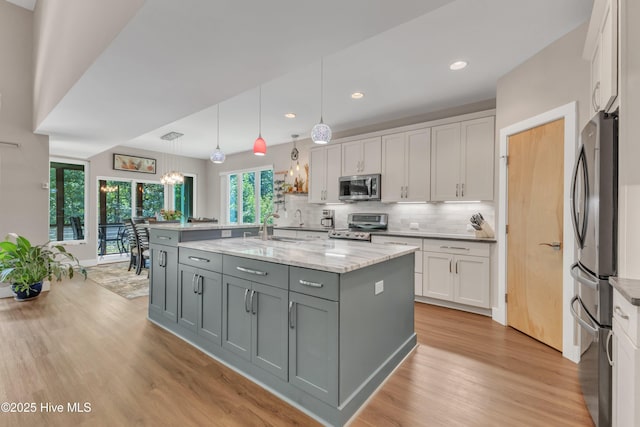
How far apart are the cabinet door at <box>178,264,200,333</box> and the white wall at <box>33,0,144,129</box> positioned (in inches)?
77.7

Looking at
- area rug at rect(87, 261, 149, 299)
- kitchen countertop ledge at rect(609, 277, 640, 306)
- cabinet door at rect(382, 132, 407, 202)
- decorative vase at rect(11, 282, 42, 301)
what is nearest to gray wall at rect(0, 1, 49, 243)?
decorative vase at rect(11, 282, 42, 301)

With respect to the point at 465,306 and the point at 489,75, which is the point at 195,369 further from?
the point at 489,75

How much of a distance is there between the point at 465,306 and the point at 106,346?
3.92 meters

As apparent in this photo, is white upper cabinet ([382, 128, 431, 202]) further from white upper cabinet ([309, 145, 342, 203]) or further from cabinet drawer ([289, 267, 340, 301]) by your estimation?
cabinet drawer ([289, 267, 340, 301])

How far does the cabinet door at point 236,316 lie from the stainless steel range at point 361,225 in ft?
8.32

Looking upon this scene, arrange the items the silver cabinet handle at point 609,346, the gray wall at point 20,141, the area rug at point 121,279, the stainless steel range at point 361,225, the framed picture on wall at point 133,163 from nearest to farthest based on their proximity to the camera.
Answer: the silver cabinet handle at point 609,346 → the gray wall at point 20,141 → the area rug at point 121,279 → the stainless steel range at point 361,225 → the framed picture on wall at point 133,163

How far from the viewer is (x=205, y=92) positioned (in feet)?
9.72

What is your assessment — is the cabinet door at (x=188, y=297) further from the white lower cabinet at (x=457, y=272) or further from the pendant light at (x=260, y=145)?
the white lower cabinet at (x=457, y=272)

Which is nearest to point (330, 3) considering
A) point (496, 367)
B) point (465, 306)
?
point (496, 367)

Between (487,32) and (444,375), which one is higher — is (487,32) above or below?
above

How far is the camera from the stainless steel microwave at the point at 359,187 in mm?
4602

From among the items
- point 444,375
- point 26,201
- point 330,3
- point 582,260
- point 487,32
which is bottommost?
point 444,375

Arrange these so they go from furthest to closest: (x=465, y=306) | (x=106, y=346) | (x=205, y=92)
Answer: (x=465, y=306)
(x=205, y=92)
(x=106, y=346)

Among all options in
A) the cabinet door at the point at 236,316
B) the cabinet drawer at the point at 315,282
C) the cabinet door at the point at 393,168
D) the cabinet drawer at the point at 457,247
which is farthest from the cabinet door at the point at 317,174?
the cabinet drawer at the point at 315,282
